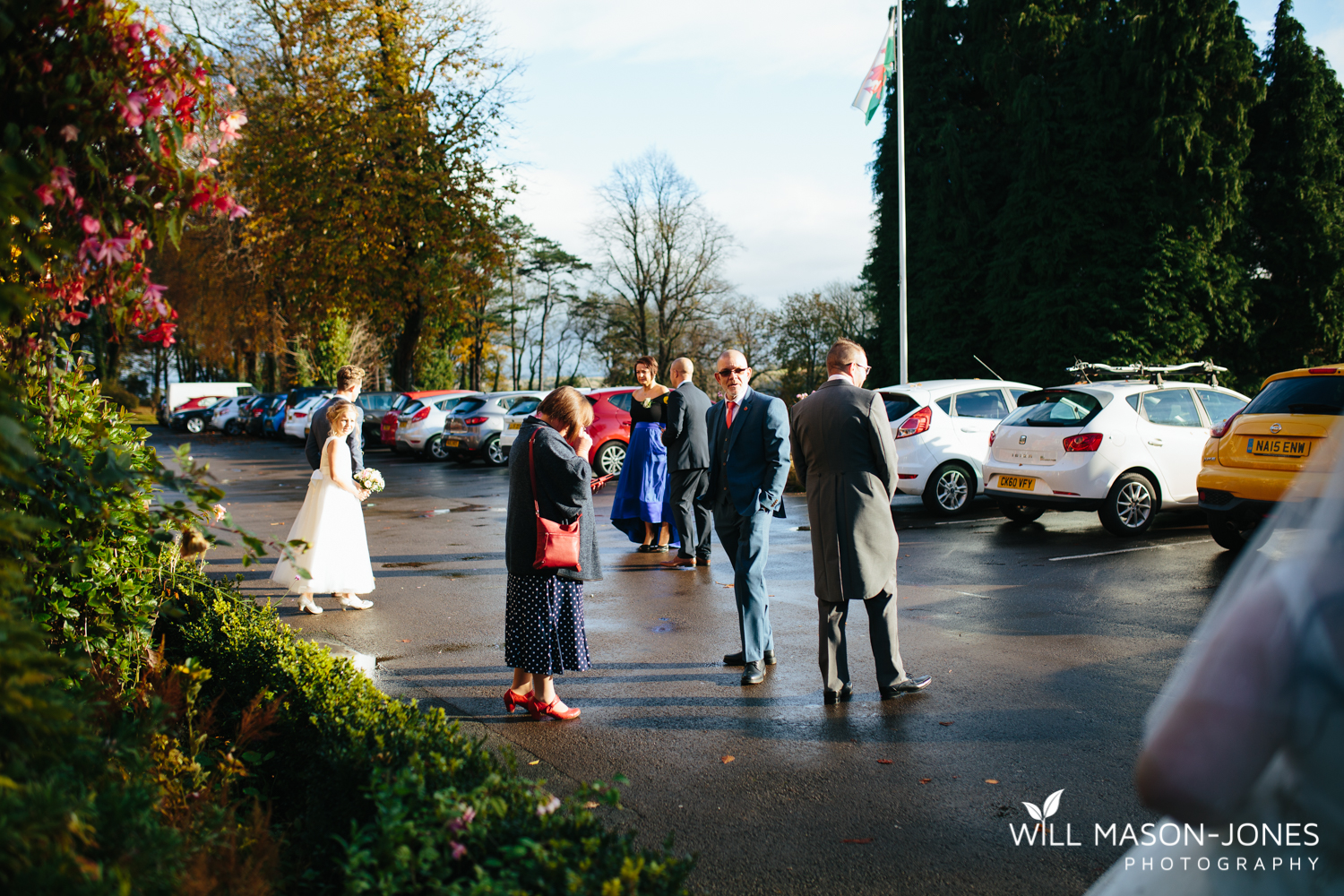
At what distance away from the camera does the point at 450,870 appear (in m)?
2.35

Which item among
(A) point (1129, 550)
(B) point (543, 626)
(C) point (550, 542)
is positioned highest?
(C) point (550, 542)

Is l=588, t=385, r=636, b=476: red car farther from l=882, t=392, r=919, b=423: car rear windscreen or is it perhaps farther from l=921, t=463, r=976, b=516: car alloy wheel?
l=921, t=463, r=976, b=516: car alloy wheel

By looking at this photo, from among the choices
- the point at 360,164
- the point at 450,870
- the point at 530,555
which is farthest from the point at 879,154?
the point at 450,870

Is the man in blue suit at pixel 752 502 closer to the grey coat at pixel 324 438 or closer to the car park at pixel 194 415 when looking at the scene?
the grey coat at pixel 324 438

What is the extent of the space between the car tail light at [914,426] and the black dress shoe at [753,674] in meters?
7.44

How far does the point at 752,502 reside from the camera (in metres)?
6.06

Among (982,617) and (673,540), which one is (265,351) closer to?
(673,540)

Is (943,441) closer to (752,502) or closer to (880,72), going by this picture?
(752,502)

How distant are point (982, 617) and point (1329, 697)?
21.1 ft

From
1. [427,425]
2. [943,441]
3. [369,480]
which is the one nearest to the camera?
[369,480]

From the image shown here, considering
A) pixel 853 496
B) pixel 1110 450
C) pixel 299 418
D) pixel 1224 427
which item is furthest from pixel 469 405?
pixel 853 496

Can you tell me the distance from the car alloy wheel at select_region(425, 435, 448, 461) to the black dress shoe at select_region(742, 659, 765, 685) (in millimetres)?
19424

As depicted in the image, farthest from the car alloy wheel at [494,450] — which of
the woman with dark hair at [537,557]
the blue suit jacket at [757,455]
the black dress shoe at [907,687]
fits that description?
the black dress shoe at [907,687]

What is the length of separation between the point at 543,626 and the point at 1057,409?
8.02 m
